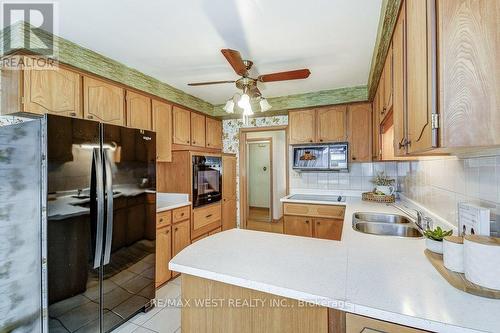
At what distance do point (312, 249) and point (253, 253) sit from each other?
0.31 meters

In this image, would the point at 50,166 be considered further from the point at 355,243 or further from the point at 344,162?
the point at 344,162

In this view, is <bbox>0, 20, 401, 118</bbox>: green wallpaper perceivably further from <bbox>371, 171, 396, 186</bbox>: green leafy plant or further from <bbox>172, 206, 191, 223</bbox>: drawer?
<bbox>172, 206, 191, 223</bbox>: drawer

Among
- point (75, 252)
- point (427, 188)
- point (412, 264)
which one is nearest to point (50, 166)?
point (75, 252)

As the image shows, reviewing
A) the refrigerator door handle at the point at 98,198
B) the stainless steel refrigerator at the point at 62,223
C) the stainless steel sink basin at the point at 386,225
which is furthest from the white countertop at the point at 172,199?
the stainless steel sink basin at the point at 386,225

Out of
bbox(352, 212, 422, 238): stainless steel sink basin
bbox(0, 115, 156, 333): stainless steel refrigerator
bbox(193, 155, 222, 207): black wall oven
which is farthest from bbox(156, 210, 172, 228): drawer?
bbox(352, 212, 422, 238): stainless steel sink basin

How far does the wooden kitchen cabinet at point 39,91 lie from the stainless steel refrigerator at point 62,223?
0.73ft

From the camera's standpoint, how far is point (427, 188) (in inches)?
72.5

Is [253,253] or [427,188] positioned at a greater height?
[427,188]

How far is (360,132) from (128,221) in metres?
2.97

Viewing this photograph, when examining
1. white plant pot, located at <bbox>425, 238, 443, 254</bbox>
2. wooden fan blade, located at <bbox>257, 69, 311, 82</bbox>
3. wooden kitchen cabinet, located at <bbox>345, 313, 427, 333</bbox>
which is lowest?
wooden kitchen cabinet, located at <bbox>345, 313, 427, 333</bbox>

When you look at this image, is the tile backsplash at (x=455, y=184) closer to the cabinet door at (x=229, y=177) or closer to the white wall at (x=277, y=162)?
the cabinet door at (x=229, y=177)

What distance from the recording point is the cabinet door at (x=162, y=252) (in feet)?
8.19

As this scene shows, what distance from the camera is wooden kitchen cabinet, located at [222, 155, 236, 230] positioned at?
3.71m

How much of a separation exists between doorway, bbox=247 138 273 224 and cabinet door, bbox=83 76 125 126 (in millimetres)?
3752
